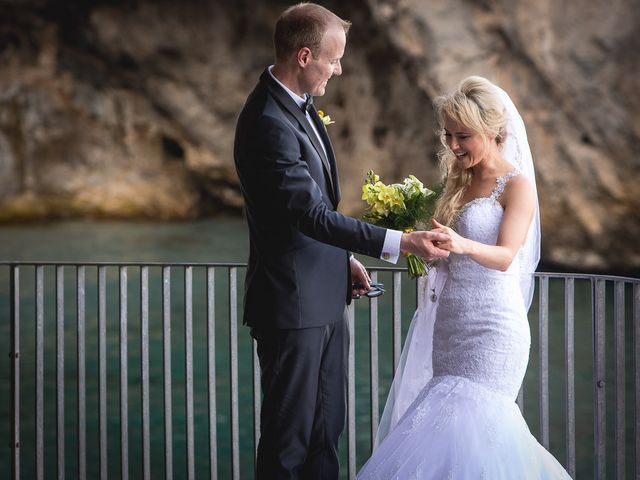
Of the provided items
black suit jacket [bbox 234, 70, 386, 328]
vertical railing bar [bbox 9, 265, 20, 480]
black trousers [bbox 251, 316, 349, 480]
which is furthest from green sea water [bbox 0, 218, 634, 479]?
black suit jacket [bbox 234, 70, 386, 328]

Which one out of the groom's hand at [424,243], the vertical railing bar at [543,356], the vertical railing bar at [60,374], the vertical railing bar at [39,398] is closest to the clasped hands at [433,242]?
the groom's hand at [424,243]

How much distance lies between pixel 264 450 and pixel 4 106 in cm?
1085

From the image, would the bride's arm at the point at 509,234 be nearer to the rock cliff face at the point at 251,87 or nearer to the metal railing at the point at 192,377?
the metal railing at the point at 192,377

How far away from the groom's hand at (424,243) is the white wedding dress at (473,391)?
19 cm

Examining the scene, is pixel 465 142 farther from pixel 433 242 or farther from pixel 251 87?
pixel 251 87

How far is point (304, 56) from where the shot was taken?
2.35m

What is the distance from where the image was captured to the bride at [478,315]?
2.32 metres

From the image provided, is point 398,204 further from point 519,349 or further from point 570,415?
point 570,415

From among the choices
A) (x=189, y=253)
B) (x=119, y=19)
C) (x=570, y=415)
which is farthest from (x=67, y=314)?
(x=570, y=415)

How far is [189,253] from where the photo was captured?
36.8 ft

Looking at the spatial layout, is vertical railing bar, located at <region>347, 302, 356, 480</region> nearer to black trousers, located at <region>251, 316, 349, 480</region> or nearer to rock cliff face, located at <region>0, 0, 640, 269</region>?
black trousers, located at <region>251, 316, 349, 480</region>

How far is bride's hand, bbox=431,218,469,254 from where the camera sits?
2303 millimetres

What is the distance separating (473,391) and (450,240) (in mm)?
398

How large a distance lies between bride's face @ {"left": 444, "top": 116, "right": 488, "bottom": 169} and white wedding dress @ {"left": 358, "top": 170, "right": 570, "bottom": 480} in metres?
0.09
